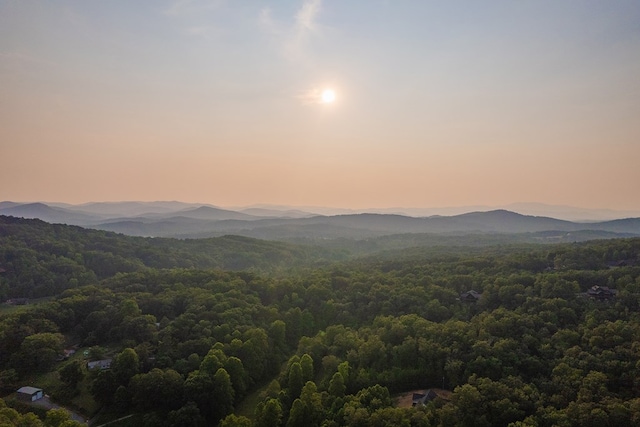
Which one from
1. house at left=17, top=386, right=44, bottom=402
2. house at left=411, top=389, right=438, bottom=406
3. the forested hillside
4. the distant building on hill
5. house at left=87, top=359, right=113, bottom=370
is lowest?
house at left=17, top=386, right=44, bottom=402

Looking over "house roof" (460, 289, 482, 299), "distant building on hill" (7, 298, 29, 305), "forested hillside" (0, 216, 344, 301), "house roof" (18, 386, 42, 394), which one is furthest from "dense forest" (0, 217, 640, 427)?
"forested hillside" (0, 216, 344, 301)

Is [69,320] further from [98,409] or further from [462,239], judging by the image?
[462,239]

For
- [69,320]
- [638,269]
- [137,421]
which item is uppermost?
[638,269]

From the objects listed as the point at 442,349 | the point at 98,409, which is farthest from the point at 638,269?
the point at 98,409

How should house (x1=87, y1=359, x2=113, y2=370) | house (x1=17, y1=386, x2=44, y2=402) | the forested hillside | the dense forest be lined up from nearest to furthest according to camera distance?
the dense forest < house (x1=17, y1=386, x2=44, y2=402) < house (x1=87, y1=359, x2=113, y2=370) < the forested hillside

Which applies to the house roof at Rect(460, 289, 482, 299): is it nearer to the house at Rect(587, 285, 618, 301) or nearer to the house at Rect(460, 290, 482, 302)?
the house at Rect(460, 290, 482, 302)

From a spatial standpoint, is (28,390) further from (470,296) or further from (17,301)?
(470,296)

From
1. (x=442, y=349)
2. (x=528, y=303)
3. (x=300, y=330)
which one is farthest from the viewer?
(x=300, y=330)
